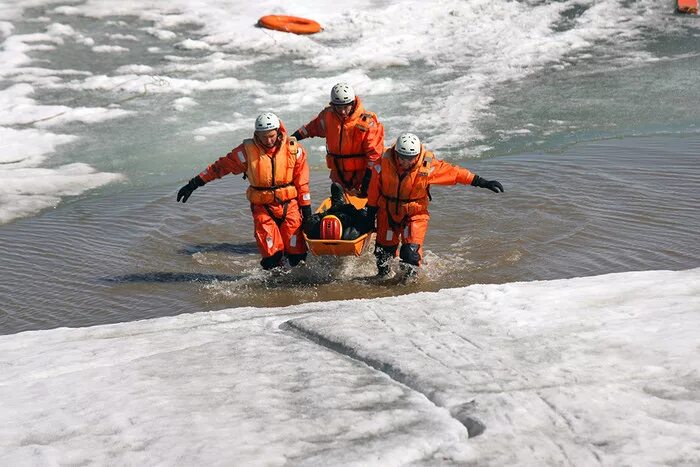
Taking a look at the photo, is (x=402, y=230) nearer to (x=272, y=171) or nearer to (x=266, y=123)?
(x=272, y=171)

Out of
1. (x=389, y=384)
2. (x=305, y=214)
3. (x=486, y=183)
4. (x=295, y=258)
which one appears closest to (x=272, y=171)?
(x=305, y=214)

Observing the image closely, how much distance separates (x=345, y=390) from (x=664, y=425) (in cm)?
136

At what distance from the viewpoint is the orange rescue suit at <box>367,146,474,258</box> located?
7.36 meters

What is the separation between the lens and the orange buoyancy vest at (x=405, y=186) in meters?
7.34

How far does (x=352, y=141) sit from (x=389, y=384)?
4.75m

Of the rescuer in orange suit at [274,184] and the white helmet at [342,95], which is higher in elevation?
the white helmet at [342,95]

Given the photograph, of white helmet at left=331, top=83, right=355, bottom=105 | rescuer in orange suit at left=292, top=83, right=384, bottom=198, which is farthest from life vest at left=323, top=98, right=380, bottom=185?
white helmet at left=331, top=83, right=355, bottom=105

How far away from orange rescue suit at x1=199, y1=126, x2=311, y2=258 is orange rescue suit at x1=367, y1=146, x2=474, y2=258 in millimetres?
657

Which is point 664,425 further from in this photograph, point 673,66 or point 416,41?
point 416,41

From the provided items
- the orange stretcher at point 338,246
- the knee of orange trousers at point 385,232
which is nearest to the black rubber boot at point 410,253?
the knee of orange trousers at point 385,232

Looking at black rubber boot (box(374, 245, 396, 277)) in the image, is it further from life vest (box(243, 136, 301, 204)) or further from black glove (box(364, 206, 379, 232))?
life vest (box(243, 136, 301, 204))

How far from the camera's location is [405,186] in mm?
7395

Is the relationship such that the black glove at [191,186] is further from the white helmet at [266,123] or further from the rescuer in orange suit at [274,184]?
the white helmet at [266,123]

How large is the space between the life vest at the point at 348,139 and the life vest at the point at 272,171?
39.3 inches
